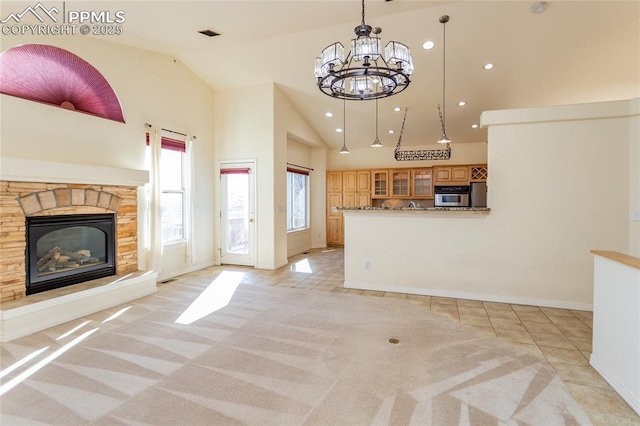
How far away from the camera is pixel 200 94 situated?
6.32 m

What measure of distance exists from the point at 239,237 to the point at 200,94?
2965 mm

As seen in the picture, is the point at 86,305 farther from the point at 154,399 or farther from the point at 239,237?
the point at 239,237

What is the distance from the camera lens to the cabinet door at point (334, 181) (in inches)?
367

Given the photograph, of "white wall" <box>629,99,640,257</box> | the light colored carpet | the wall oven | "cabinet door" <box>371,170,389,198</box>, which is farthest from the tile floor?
the wall oven

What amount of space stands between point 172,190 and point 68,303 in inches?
101

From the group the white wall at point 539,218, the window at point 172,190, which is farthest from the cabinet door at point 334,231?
the white wall at point 539,218

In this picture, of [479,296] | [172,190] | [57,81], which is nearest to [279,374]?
[479,296]

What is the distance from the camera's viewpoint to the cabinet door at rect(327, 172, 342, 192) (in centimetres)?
931

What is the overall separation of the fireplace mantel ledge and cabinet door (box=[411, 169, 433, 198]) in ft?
21.0

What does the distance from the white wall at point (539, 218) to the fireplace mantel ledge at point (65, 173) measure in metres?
4.24

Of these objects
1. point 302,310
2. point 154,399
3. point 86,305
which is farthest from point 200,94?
point 154,399

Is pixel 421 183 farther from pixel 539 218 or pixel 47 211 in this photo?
pixel 47 211

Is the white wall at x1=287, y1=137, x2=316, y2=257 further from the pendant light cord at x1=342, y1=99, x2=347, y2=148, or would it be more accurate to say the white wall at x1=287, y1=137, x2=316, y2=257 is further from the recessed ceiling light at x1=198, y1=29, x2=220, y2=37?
the recessed ceiling light at x1=198, y1=29, x2=220, y2=37

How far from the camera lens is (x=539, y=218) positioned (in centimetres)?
425
